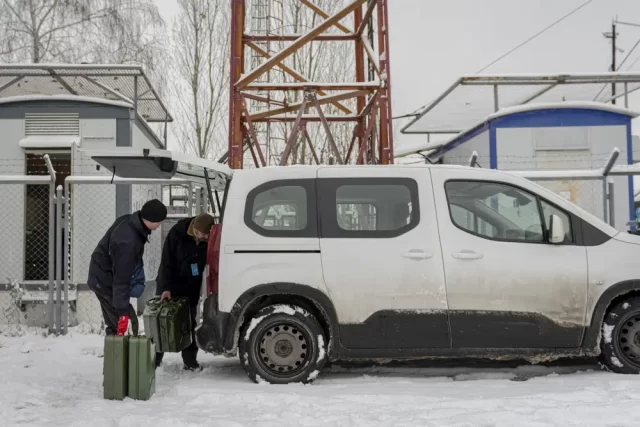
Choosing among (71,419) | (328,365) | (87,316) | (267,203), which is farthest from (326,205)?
(87,316)

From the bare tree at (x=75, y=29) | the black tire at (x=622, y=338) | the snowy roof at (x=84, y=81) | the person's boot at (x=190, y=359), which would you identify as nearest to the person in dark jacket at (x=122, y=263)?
the person's boot at (x=190, y=359)

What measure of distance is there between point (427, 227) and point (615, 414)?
2033mm

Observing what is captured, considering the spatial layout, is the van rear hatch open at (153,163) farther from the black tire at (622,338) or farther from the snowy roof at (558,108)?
the snowy roof at (558,108)

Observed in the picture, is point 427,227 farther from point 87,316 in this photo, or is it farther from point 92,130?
point 92,130

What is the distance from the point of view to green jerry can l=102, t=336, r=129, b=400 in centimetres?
490

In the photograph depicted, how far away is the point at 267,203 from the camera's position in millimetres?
5594

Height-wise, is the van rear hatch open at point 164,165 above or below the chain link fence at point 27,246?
above

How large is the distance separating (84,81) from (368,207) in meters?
8.78

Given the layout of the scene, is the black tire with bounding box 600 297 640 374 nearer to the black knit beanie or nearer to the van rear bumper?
the van rear bumper

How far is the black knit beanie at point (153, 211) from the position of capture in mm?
5402

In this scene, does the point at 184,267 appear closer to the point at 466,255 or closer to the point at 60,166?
the point at 466,255

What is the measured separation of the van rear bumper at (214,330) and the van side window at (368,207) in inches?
44.6

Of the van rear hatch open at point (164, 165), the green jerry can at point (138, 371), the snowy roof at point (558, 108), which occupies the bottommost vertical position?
the green jerry can at point (138, 371)

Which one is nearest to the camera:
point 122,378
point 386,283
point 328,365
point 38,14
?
point 122,378
